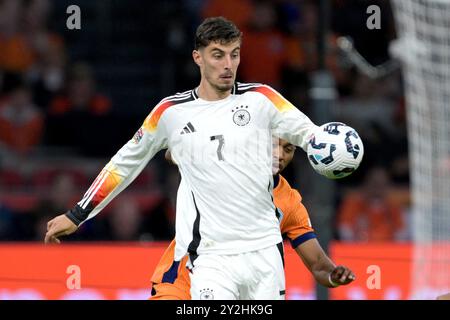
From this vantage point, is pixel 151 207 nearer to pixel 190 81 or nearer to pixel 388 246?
pixel 190 81

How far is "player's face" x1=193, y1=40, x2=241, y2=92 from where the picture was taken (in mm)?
5812

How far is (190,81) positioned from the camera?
12875 mm

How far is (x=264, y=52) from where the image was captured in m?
13.1

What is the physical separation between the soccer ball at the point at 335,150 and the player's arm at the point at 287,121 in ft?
0.33

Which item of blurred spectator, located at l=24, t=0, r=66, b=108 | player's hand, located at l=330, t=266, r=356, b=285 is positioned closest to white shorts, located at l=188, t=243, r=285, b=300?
player's hand, located at l=330, t=266, r=356, b=285

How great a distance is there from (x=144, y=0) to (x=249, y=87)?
8.11m

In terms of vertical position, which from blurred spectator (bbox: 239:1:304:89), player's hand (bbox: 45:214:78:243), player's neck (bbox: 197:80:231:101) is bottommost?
player's hand (bbox: 45:214:78:243)

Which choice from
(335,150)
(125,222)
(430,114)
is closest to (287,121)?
(335,150)

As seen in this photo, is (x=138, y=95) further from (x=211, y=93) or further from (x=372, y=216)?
(x=211, y=93)

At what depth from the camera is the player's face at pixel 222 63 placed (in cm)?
581

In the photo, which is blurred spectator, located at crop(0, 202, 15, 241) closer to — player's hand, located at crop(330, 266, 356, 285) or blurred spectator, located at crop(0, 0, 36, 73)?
blurred spectator, located at crop(0, 0, 36, 73)

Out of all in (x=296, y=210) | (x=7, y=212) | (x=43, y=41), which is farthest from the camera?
(x=43, y=41)
